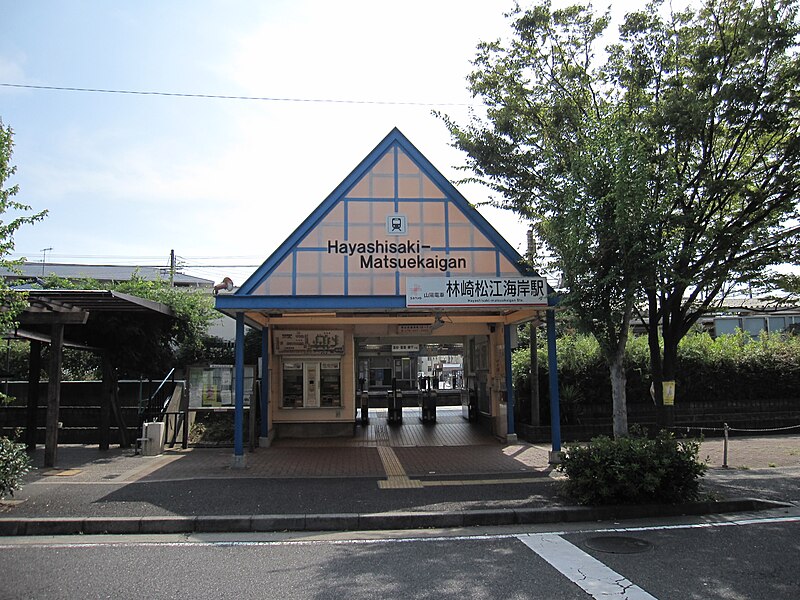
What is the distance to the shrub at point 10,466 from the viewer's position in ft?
27.3

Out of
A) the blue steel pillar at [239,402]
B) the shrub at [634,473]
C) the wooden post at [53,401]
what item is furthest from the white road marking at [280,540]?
the wooden post at [53,401]

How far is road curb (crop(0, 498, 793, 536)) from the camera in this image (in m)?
7.73

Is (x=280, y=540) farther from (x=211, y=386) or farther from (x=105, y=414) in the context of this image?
(x=105, y=414)

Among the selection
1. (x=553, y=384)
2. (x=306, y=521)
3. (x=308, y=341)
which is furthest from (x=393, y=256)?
(x=306, y=521)

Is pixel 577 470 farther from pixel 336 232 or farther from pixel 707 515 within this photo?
pixel 336 232

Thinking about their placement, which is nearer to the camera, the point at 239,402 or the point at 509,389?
the point at 239,402

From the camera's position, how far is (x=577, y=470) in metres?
8.73

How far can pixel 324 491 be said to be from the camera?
9.48 m

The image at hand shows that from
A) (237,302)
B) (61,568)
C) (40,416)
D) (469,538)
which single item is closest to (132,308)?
(237,302)

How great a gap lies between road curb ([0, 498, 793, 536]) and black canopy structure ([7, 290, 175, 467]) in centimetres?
428

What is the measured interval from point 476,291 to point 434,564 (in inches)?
246

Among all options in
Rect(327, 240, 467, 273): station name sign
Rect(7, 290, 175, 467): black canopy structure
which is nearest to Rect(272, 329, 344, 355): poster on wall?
Rect(7, 290, 175, 467): black canopy structure

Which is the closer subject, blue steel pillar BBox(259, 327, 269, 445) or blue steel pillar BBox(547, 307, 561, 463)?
blue steel pillar BBox(547, 307, 561, 463)

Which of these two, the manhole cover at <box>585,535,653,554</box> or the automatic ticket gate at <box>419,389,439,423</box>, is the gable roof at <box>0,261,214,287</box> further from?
the manhole cover at <box>585,535,653,554</box>
